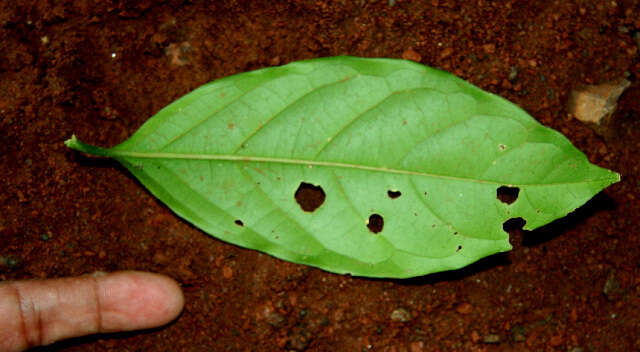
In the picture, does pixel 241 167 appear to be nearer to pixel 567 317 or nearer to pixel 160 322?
pixel 160 322

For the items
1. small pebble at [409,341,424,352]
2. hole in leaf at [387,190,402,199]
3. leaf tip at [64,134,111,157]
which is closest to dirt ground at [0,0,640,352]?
small pebble at [409,341,424,352]

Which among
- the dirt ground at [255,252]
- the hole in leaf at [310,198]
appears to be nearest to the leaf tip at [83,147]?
Answer: the dirt ground at [255,252]

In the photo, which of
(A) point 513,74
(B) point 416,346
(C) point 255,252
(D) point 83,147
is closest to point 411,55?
(A) point 513,74

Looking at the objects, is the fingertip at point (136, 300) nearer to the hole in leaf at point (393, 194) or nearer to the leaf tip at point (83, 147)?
the leaf tip at point (83, 147)

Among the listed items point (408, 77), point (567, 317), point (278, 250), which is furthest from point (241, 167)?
point (567, 317)

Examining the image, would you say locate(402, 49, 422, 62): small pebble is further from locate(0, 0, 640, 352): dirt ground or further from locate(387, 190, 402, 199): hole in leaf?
locate(387, 190, 402, 199): hole in leaf

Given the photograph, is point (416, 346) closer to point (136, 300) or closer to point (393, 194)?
point (393, 194)

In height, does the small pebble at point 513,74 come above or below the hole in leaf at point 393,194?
above
